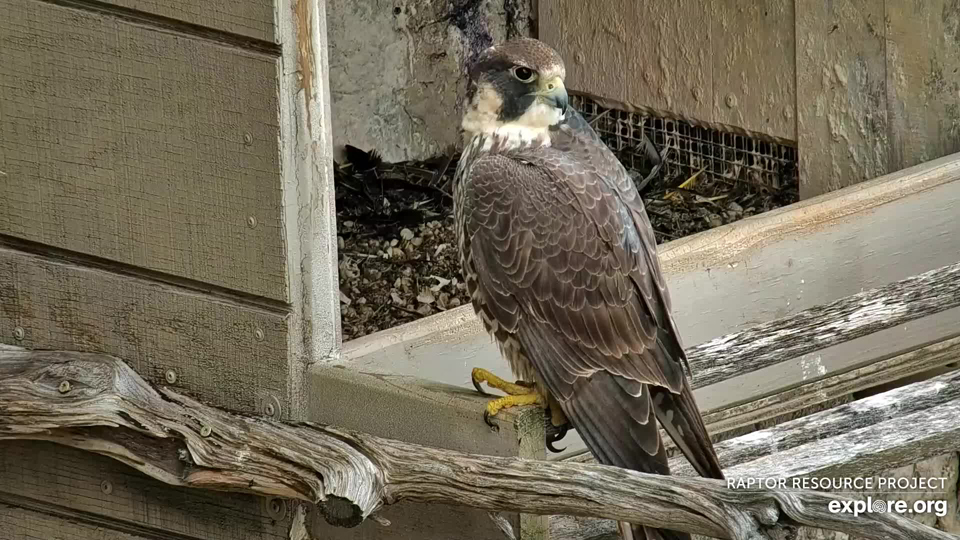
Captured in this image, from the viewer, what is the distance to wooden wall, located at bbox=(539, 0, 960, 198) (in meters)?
5.04

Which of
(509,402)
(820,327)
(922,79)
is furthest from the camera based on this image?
(922,79)

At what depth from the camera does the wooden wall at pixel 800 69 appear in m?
5.04

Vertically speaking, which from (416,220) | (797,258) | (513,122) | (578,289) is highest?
(416,220)

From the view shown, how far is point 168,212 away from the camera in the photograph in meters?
3.73

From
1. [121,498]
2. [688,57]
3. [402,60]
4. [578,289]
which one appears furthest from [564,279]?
[402,60]

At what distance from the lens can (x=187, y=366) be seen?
3793mm

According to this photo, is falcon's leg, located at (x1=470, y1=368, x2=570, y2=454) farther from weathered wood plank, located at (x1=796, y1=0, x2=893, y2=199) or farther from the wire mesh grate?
the wire mesh grate

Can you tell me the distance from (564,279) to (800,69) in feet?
6.88

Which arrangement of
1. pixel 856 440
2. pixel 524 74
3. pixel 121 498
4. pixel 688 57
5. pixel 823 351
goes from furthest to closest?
pixel 688 57, pixel 823 351, pixel 121 498, pixel 524 74, pixel 856 440

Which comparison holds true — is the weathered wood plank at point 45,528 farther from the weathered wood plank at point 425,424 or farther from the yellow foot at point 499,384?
the yellow foot at point 499,384

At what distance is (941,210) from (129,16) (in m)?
2.37

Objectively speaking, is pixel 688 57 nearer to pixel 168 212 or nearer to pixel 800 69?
pixel 800 69

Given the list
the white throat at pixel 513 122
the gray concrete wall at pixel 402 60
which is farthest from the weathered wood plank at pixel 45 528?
the gray concrete wall at pixel 402 60

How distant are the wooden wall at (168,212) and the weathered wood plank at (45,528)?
11 millimetres
